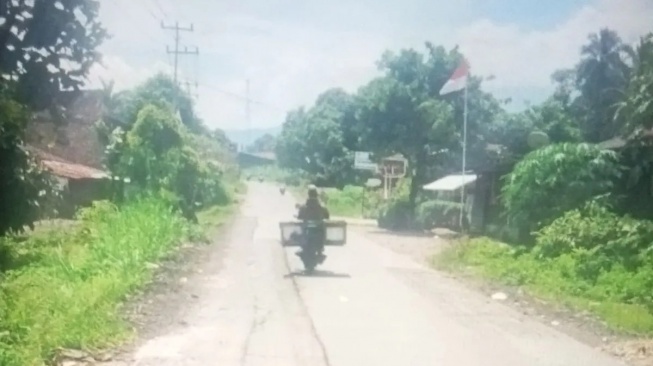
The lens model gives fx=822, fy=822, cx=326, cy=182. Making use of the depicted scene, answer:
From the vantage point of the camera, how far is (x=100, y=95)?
2138 centimetres

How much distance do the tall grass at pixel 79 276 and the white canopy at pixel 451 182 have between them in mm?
13225

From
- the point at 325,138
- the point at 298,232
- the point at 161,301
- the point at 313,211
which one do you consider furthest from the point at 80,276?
the point at 325,138

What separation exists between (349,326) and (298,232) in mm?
5680

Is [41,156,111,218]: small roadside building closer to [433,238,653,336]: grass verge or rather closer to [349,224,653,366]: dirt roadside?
[349,224,653,366]: dirt roadside

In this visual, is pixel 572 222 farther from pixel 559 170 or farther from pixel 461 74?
pixel 461 74

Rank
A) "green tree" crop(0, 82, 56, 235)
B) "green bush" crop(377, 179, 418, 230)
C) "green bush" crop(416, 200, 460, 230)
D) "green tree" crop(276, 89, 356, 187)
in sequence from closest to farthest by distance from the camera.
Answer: "green tree" crop(0, 82, 56, 235)
"green bush" crop(416, 200, 460, 230)
"green bush" crop(377, 179, 418, 230)
"green tree" crop(276, 89, 356, 187)

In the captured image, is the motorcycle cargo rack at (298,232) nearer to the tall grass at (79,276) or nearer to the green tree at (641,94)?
the tall grass at (79,276)

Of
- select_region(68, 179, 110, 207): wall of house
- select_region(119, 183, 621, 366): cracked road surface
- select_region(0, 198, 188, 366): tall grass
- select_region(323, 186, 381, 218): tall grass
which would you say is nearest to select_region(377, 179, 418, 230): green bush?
select_region(323, 186, 381, 218): tall grass

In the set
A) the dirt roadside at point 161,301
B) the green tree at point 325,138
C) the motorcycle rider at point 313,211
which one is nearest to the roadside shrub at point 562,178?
the motorcycle rider at point 313,211

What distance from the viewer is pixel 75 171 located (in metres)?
20.5

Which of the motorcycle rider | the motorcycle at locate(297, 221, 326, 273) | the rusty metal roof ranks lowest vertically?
the motorcycle at locate(297, 221, 326, 273)

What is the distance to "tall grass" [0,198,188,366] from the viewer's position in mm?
8258

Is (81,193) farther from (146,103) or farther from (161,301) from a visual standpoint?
(161,301)

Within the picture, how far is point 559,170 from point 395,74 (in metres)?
15.0
